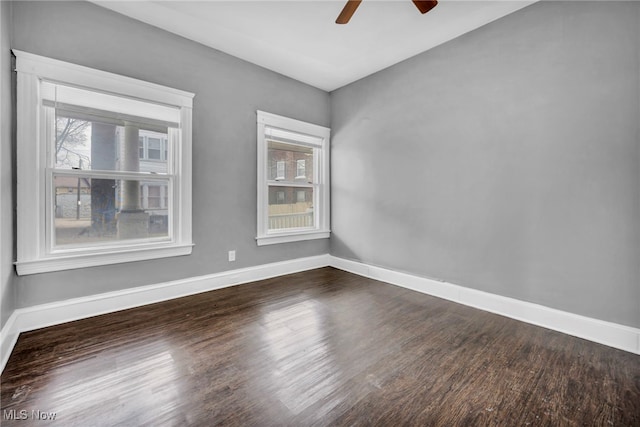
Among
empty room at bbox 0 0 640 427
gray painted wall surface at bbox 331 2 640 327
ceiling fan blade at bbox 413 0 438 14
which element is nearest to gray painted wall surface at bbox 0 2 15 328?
empty room at bbox 0 0 640 427

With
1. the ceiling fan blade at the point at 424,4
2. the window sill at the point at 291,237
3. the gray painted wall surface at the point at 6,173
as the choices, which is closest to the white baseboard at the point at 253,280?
the gray painted wall surface at the point at 6,173

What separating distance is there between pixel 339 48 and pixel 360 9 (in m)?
0.63

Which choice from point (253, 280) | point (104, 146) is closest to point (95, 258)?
point (104, 146)

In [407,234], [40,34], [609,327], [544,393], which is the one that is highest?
[40,34]

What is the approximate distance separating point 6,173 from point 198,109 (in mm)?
1600

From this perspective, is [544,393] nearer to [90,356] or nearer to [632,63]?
[632,63]

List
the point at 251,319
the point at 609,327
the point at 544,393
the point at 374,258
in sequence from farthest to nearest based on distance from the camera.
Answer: the point at 374,258
the point at 251,319
the point at 609,327
the point at 544,393

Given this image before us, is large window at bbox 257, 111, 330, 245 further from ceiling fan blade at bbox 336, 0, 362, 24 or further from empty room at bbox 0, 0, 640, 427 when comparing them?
ceiling fan blade at bbox 336, 0, 362, 24

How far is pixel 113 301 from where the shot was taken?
2.45 metres

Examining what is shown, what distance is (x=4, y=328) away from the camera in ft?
5.84

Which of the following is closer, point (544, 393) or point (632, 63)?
point (544, 393)

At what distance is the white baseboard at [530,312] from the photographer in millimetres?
1935

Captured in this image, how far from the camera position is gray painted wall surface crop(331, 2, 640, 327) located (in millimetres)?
1955

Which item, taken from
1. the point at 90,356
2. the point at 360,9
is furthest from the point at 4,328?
the point at 360,9
